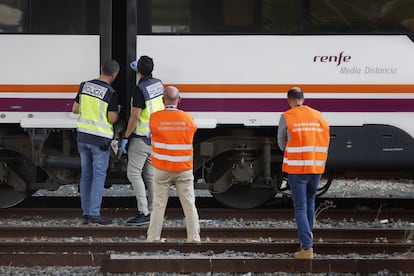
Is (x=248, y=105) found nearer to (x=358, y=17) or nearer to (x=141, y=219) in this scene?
(x=358, y=17)

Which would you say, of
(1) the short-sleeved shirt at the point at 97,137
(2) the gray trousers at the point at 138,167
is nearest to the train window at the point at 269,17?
(1) the short-sleeved shirt at the point at 97,137

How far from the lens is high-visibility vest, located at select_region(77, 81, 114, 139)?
9344 mm

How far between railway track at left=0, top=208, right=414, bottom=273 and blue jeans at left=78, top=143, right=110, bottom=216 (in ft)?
0.91

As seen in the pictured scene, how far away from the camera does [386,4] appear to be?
10227mm

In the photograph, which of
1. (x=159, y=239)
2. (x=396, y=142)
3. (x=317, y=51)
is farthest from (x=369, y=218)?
(x=159, y=239)

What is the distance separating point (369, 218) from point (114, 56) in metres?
3.79

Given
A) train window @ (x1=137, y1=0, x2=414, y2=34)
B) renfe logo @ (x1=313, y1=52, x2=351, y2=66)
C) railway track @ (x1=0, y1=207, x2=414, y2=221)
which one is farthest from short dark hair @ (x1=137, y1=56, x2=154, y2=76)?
renfe logo @ (x1=313, y1=52, x2=351, y2=66)

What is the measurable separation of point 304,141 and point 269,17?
285 cm

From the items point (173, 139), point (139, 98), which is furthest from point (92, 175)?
point (173, 139)

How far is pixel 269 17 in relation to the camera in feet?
Result: 33.1

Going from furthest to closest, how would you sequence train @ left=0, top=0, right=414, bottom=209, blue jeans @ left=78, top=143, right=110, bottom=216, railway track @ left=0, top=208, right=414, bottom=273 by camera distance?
train @ left=0, top=0, right=414, bottom=209, blue jeans @ left=78, top=143, right=110, bottom=216, railway track @ left=0, top=208, right=414, bottom=273

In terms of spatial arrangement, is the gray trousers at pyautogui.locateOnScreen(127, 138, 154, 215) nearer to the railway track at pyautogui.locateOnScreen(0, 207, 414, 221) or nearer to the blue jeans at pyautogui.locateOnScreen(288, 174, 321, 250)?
the railway track at pyautogui.locateOnScreen(0, 207, 414, 221)

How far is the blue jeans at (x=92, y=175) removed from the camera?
9.43 m

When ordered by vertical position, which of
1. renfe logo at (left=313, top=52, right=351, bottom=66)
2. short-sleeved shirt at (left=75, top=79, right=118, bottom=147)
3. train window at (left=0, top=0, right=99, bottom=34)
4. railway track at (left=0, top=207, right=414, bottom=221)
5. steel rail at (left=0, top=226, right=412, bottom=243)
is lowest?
railway track at (left=0, top=207, right=414, bottom=221)
